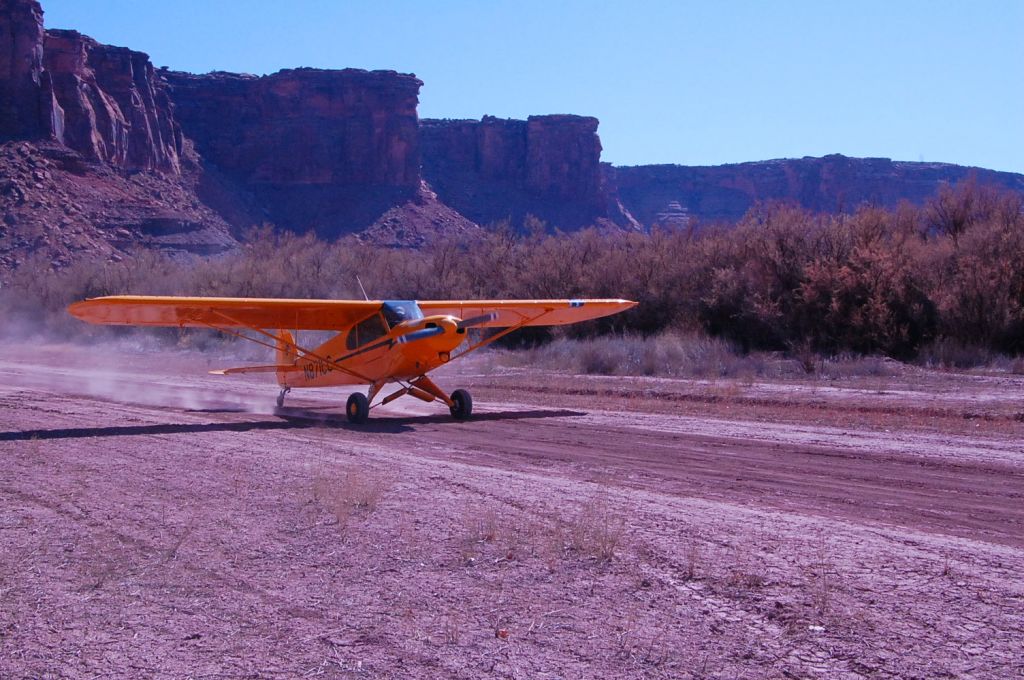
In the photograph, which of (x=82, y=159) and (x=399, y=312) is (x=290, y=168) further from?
(x=399, y=312)

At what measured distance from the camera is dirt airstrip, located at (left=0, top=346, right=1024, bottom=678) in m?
5.87

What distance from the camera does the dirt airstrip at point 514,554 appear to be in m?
5.87

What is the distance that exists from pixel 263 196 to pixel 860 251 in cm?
7735

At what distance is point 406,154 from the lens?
101750 millimetres

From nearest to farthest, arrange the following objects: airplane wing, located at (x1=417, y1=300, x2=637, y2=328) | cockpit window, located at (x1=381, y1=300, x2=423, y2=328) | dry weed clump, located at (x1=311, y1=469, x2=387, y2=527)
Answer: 1. dry weed clump, located at (x1=311, y1=469, x2=387, y2=527)
2. cockpit window, located at (x1=381, y1=300, x2=423, y2=328)
3. airplane wing, located at (x1=417, y1=300, x2=637, y2=328)

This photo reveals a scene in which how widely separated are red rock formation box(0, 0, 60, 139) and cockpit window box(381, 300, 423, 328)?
222 feet

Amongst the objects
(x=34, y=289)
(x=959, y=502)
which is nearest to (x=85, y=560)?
(x=959, y=502)

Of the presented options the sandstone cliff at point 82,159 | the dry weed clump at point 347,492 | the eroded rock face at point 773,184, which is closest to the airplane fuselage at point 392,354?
the dry weed clump at point 347,492

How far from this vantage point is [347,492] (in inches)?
392

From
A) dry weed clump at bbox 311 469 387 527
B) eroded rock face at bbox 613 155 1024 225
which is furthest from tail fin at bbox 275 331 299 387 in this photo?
eroded rock face at bbox 613 155 1024 225

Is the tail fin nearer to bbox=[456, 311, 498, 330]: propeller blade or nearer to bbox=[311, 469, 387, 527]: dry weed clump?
bbox=[456, 311, 498, 330]: propeller blade

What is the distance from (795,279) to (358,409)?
67.8ft

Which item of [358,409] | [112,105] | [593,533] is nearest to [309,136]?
[112,105]

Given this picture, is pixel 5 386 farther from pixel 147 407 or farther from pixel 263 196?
pixel 263 196
